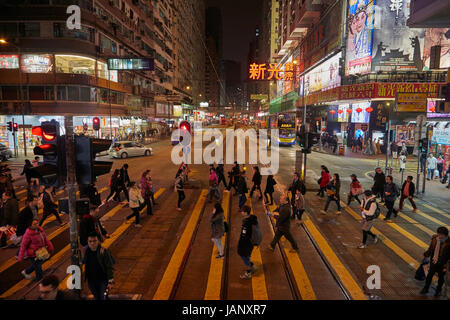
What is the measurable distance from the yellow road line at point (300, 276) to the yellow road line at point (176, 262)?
2929mm

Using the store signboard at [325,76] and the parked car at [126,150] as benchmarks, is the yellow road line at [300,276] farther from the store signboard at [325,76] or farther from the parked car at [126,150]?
the store signboard at [325,76]

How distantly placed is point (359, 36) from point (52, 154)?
37709 mm

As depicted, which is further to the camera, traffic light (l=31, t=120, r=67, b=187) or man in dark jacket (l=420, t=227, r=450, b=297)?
man in dark jacket (l=420, t=227, r=450, b=297)

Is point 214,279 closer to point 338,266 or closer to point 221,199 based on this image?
point 338,266

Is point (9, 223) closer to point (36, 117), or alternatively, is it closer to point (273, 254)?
point (273, 254)

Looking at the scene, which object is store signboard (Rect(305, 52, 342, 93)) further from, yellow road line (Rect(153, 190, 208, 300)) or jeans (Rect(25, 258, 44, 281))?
jeans (Rect(25, 258, 44, 281))

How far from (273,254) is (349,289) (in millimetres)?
2454

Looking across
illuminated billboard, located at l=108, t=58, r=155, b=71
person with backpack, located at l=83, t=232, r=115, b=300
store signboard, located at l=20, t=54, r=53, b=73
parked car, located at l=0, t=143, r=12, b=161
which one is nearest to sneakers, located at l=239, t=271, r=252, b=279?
person with backpack, located at l=83, t=232, r=115, b=300

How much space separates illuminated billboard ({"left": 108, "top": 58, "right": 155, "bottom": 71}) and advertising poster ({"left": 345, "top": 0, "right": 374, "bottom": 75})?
23.2 metres

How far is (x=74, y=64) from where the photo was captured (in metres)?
36.0

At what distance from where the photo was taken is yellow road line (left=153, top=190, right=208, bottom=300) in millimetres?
6727

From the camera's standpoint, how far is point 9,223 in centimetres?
913

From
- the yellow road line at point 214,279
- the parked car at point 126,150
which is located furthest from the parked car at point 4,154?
the yellow road line at point 214,279
